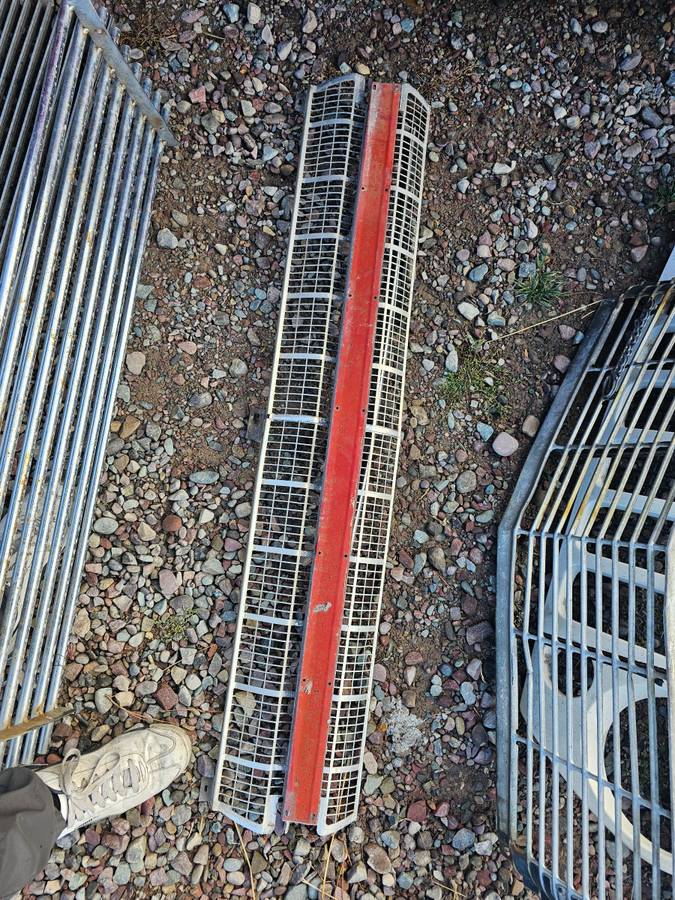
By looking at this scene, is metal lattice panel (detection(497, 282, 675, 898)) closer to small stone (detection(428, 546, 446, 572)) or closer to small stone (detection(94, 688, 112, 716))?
small stone (detection(428, 546, 446, 572))

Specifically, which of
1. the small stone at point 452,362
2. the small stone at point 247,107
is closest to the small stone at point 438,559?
the small stone at point 452,362

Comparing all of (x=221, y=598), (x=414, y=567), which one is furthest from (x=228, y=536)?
(x=414, y=567)

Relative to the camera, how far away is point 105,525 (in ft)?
9.65

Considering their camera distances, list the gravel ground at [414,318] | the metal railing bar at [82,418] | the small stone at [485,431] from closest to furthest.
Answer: the metal railing bar at [82,418]
the gravel ground at [414,318]
the small stone at [485,431]

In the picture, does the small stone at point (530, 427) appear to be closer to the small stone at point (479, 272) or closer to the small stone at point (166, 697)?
the small stone at point (479, 272)

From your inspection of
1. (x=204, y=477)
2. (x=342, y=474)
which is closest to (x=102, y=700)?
(x=204, y=477)

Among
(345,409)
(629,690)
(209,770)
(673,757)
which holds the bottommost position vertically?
(209,770)

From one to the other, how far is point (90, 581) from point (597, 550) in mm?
2095

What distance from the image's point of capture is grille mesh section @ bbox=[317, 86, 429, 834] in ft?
8.90

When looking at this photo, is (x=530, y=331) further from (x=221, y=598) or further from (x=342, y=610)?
(x=221, y=598)

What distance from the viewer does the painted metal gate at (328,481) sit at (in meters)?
2.68

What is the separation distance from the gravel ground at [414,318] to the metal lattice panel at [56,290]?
26 centimetres

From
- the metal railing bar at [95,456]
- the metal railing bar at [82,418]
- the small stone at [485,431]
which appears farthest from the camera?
the small stone at [485,431]

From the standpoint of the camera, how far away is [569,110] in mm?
3082
